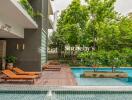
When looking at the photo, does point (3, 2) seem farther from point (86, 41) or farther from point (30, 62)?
point (86, 41)

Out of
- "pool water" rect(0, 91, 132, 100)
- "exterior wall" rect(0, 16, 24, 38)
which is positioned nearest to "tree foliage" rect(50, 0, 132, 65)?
"exterior wall" rect(0, 16, 24, 38)

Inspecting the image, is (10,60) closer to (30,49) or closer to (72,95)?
(30,49)

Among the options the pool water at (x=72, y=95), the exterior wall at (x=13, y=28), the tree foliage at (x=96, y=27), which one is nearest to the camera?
the pool water at (x=72, y=95)

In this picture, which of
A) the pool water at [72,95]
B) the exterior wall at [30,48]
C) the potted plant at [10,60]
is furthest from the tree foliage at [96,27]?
the pool water at [72,95]

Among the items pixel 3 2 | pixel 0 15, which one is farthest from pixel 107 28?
pixel 3 2

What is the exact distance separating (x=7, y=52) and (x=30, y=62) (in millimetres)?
1766

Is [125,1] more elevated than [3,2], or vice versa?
[125,1]

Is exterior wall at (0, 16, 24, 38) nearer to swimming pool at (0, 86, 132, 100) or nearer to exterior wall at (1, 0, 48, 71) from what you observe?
exterior wall at (1, 0, 48, 71)

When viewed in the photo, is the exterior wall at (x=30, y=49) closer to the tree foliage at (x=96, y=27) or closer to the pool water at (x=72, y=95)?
the tree foliage at (x=96, y=27)

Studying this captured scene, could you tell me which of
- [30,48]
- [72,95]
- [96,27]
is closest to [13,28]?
[30,48]

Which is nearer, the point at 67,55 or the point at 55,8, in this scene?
the point at 67,55

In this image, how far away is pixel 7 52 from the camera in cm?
1983

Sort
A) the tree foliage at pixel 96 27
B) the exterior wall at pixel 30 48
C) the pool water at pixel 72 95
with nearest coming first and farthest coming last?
the pool water at pixel 72 95 < the exterior wall at pixel 30 48 < the tree foliage at pixel 96 27

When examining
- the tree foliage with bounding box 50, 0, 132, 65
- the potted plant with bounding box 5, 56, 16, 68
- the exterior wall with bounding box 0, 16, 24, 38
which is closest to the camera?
the exterior wall with bounding box 0, 16, 24, 38
